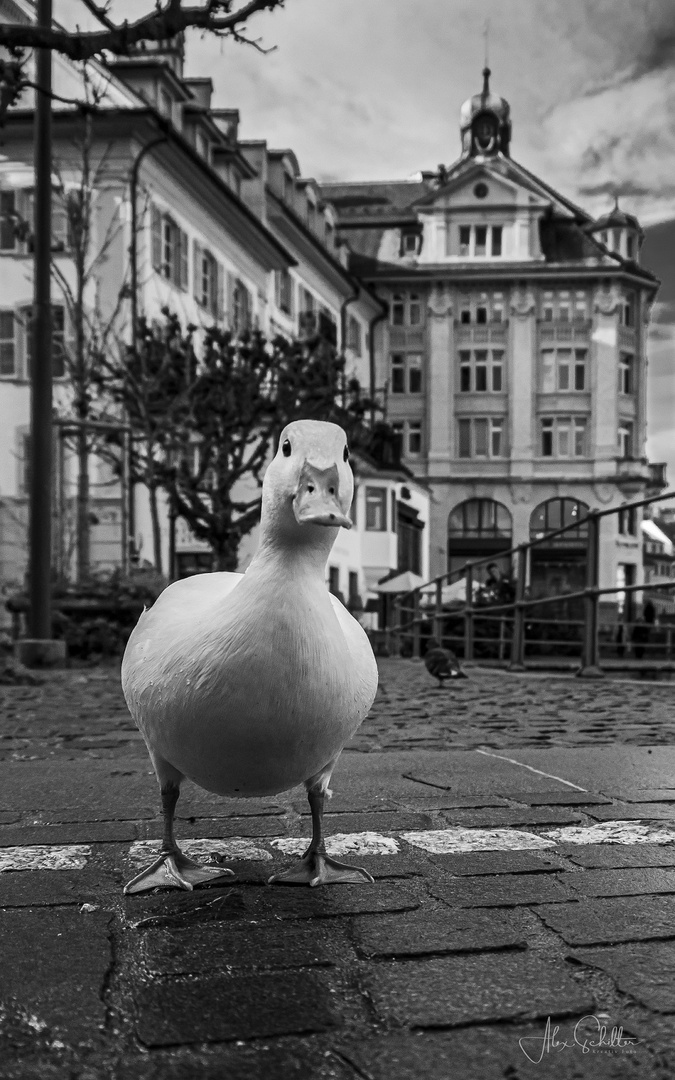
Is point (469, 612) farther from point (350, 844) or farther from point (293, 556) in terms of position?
point (293, 556)

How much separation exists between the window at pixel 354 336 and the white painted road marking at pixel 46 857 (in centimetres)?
4415

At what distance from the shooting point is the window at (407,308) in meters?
51.3

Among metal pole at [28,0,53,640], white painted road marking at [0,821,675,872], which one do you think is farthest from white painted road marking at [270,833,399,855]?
metal pole at [28,0,53,640]

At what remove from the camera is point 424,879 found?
2.49 metres

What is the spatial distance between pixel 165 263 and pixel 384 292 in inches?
1065

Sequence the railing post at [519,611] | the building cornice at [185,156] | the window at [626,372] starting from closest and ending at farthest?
the railing post at [519,611] < the building cornice at [185,156] < the window at [626,372]

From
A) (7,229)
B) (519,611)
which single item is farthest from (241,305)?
(519,611)

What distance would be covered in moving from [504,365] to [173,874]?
164 feet

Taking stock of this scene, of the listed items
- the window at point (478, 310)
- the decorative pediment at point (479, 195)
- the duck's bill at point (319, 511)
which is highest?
the decorative pediment at point (479, 195)

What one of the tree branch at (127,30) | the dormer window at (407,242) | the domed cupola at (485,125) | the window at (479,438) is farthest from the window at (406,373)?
the tree branch at (127,30)

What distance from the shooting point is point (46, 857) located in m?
2.75

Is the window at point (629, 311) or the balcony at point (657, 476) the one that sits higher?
the window at point (629, 311)

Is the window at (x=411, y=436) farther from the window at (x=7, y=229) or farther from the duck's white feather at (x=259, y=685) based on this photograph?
the duck's white feather at (x=259, y=685)

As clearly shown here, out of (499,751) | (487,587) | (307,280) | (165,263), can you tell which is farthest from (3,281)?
(499,751)
